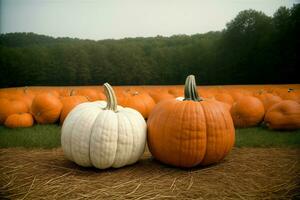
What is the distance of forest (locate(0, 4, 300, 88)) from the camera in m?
4.97

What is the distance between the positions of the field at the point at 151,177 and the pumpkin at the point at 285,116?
3.69 feet

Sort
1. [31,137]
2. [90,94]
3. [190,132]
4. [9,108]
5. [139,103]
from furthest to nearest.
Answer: [90,94] < [139,103] < [9,108] < [31,137] < [190,132]

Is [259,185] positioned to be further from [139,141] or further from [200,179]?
[139,141]

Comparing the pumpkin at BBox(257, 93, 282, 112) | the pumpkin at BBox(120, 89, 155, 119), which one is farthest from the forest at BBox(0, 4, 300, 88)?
the pumpkin at BBox(257, 93, 282, 112)

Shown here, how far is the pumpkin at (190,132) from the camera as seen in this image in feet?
9.50

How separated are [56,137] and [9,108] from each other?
5.96 feet

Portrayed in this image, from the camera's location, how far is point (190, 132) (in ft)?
9.48

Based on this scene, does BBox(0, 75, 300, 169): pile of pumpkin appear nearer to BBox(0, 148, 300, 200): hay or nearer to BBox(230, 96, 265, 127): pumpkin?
BBox(0, 148, 300, 200): hay

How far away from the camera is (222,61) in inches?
230

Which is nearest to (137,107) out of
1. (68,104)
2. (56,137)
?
(68,104)

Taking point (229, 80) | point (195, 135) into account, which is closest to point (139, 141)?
point (195, 135)

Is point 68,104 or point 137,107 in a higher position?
point 68,104

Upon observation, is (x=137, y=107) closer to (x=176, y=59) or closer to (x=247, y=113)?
(x=176, y=59)

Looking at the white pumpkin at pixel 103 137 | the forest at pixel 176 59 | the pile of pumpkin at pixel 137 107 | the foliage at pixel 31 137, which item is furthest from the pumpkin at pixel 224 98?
the white pumpkin at pixel 103 137
